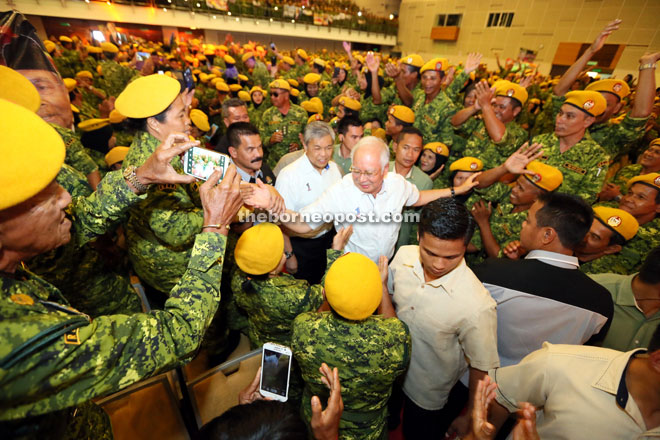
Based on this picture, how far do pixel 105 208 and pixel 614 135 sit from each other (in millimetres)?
6454

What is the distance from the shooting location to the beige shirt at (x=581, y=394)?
1050 mm

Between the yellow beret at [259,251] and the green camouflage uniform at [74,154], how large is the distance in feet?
7.17

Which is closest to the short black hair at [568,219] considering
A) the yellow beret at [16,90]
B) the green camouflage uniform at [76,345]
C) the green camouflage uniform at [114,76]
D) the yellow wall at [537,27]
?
the green camouflage uniform at [76,345]

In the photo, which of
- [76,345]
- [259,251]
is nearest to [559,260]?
[259,251]

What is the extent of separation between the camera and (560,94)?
4.47 meters

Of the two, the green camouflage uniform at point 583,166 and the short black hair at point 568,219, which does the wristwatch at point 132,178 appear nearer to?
the short black hair at point 568,219

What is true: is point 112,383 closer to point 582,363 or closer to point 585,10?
point 582,363

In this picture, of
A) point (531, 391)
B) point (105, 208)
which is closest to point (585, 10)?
point (531, 391)

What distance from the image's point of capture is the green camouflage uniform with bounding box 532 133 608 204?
321 centimetres

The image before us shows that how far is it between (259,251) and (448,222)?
1.26 metres

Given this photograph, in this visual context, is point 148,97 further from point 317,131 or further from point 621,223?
point 621,223

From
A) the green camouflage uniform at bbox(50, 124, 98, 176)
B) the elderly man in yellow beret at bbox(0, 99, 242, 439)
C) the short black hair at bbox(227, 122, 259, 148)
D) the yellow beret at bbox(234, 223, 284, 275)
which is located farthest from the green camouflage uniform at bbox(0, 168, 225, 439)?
the green camouflage uniform at bbox(50, 124, 98, 176)

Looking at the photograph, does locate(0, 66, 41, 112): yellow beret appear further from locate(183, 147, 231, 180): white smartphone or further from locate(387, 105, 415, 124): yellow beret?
locate(387, 105, 415, 124): yellow beret

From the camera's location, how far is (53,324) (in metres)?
0.83
